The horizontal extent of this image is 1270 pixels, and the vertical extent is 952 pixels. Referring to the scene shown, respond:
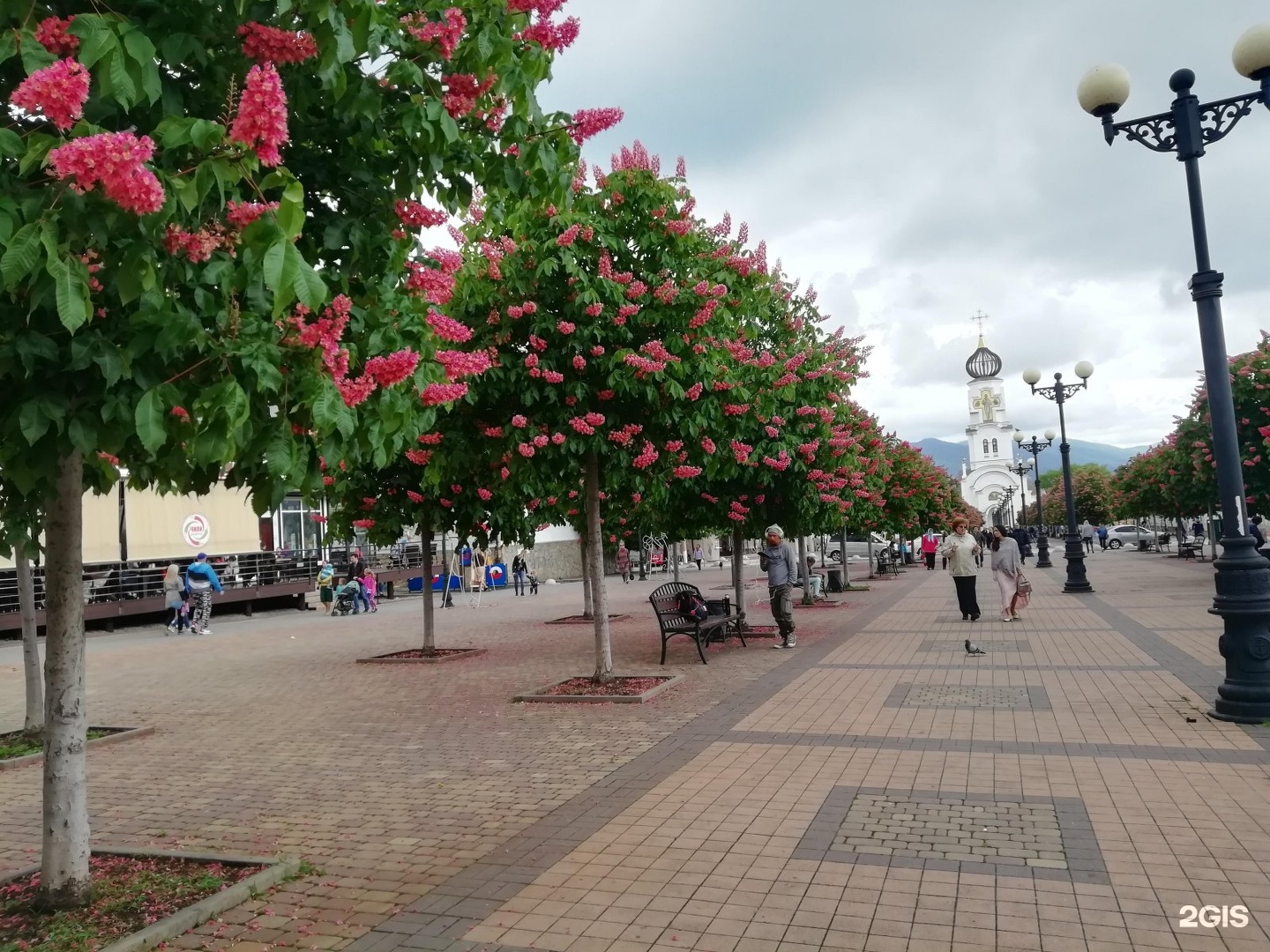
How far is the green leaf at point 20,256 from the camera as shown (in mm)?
2828

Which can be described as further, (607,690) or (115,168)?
(607,690)

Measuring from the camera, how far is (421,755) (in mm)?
8375

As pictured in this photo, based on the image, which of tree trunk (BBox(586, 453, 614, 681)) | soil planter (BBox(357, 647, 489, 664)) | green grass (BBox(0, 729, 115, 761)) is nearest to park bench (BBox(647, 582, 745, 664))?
tree trunk (BBox(586, 453, 614, 681))

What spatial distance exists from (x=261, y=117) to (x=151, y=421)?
1.02 meters

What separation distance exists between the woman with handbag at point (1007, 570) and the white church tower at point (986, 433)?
129 metres

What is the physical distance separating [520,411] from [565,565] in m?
38.8

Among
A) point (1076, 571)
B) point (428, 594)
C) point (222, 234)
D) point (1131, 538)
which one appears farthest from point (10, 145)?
point (1131, 538)

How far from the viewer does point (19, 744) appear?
9.26 m

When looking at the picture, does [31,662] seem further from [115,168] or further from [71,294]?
[115,168]

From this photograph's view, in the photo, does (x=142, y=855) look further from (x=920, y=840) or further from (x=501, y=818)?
(x=920, y=840)

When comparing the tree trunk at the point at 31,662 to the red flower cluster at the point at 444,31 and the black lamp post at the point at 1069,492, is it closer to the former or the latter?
the red flower cluster at the point at 444,31

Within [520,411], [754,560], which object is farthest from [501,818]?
[754,560]

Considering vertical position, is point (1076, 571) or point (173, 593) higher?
point (173, 593)

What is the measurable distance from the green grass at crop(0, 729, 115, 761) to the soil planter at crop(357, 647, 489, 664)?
610 cm
